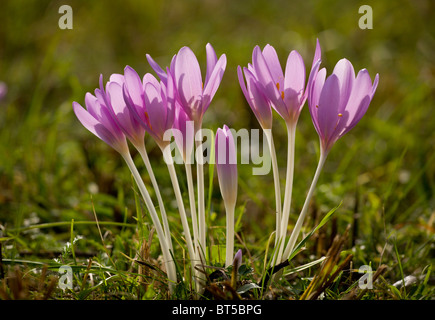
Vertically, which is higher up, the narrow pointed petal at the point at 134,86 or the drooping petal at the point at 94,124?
the narrow pointed petal at the point at 134,86

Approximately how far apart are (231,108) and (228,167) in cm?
156

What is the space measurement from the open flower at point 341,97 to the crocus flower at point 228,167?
16 centimetres

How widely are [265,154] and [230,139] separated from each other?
871mm

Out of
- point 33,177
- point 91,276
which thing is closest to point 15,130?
point 33,177

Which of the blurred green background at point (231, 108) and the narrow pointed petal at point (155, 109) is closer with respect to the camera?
the narrow pointed petal at point (155, 109)

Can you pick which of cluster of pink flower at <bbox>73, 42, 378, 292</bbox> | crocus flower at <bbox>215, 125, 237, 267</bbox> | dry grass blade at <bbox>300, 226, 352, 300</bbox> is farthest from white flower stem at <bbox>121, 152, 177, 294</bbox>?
dry grass blade at <bbox>300, 226, 352, 300</bbox>

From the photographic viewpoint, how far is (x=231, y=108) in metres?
2.46

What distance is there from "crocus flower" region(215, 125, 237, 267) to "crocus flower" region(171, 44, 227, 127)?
0.06 m

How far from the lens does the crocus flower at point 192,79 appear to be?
883mm

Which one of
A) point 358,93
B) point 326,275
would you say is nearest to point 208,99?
point 358,93

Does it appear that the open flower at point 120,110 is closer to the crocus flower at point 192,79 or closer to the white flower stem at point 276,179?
the crocus flower at point 192,79

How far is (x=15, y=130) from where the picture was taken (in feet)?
7.27

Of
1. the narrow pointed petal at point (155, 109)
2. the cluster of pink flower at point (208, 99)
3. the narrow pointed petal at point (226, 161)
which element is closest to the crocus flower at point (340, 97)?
the cluster of pink flower at point (208, 99)

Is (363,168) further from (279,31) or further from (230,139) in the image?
(279,31)
